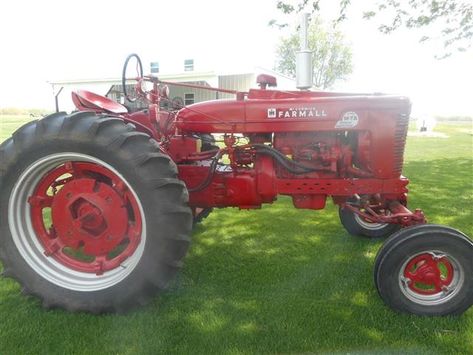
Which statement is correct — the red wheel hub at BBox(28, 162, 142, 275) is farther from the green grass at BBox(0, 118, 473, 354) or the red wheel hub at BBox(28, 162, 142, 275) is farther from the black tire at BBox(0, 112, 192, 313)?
the green grass at BBox(0, 118, 473, 354)

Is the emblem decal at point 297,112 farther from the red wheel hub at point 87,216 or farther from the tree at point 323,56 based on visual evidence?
the tree at point 323,56

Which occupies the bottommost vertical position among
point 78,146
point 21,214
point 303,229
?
point 303,229

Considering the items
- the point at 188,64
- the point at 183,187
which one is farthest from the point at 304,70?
the point at 188,64

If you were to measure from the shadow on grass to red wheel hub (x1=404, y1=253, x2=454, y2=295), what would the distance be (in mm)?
205

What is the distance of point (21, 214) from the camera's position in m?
2.64

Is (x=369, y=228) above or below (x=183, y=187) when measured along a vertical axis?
below

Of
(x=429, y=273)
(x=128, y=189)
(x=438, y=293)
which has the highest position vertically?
(x=128, y=189)

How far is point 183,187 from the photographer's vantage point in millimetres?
2510

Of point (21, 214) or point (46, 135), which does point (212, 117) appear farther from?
point (21, 214)

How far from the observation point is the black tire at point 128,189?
2387mm

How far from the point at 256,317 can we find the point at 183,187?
953 millimetres

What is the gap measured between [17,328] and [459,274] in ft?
9.02

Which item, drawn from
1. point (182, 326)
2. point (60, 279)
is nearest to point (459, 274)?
point (182, 326)

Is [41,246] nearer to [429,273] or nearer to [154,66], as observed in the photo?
[429,273]
